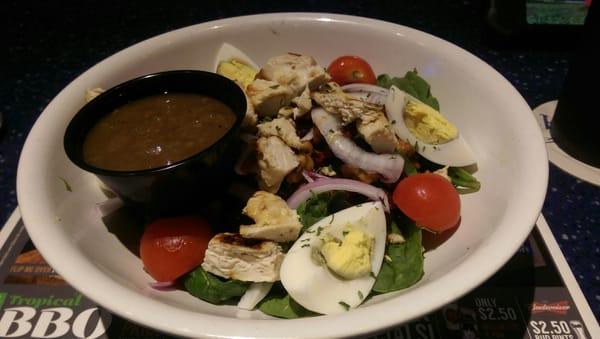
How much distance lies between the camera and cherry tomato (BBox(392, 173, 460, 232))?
1.46m

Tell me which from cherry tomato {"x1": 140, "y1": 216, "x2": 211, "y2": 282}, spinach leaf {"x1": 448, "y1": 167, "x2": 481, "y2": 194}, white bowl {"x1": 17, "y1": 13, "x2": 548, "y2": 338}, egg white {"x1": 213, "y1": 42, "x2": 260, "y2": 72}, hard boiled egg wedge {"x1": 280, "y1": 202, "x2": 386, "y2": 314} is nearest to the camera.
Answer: white bowl {"x1": 17, "y1": 13, "x2": 548, "y2": 338}

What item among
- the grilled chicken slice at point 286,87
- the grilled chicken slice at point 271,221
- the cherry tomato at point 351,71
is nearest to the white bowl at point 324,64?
the cherry tomato at point 351,71

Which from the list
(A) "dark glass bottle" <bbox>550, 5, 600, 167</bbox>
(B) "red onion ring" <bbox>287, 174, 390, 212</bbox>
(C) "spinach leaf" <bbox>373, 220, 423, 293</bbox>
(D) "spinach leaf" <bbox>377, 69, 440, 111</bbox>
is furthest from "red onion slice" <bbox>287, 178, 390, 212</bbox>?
(A) "dark glass bottle" <bbox>550, 5, 600, 167</bbox>

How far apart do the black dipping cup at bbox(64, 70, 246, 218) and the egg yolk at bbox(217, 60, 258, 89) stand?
1.06 feet

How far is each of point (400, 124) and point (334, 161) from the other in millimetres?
273

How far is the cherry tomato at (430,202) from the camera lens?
146 cm

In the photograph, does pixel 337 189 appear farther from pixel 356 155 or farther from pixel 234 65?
pixel 234 65

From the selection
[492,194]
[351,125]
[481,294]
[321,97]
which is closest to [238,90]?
[321,97]

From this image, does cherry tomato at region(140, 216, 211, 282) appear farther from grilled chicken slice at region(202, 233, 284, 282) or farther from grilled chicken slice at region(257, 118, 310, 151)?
grilled chicken slice at region(257, 118, 310, 151)

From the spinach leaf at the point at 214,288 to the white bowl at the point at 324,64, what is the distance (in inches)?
1.2

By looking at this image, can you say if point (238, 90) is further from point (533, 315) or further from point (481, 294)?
point (533, 315)

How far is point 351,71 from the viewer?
78.7 inches

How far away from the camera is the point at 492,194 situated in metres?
1.53

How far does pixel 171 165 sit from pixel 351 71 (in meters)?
0.97
